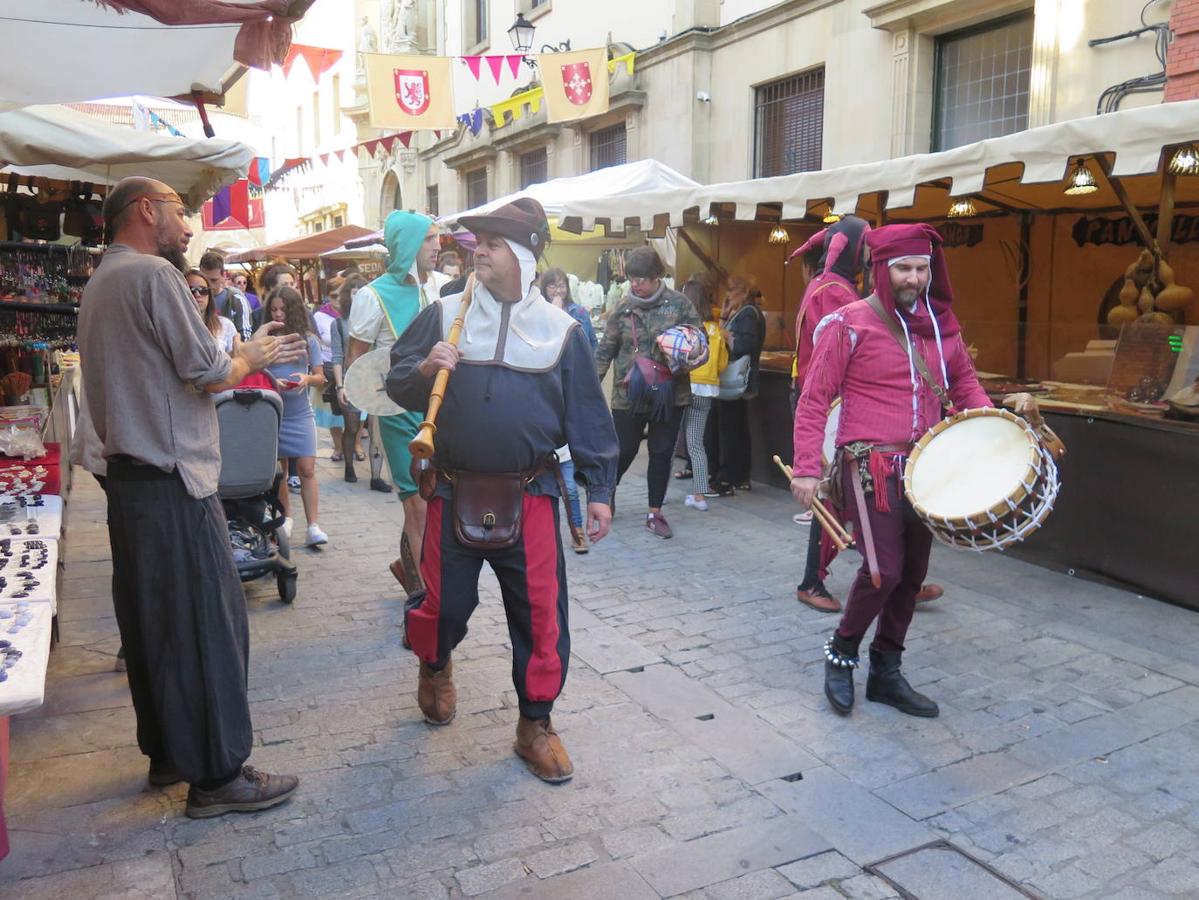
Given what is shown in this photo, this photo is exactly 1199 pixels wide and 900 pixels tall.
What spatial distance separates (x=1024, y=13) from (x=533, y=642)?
10015mm

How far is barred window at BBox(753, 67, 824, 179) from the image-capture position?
45.2ft

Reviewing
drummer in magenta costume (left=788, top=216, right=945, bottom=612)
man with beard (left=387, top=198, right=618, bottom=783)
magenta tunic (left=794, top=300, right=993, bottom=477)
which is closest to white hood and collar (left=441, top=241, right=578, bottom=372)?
man with beard (left=387, top=198, right=618, bottom=783)

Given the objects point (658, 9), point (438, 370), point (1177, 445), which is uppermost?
point (658, 9)

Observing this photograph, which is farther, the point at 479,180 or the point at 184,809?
the point at 479,180

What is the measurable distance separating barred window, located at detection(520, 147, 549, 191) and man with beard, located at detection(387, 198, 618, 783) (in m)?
18.2

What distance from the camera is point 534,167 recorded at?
22016 mm

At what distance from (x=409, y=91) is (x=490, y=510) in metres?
13.2

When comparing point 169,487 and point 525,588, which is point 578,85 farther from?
point 169,487

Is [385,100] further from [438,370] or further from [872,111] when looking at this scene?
[438,370]

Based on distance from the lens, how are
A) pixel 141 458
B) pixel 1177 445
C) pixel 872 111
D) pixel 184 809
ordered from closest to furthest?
1. pixel 141 458
2. pixel 184 809
3. pixel 1177 445
4. pixel 872 111

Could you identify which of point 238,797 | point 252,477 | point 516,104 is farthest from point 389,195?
point 238,797

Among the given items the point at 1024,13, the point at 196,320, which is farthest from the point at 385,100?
the point at 196,320

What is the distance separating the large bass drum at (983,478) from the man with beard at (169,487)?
7.57ft

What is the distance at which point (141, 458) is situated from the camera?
122 inches
